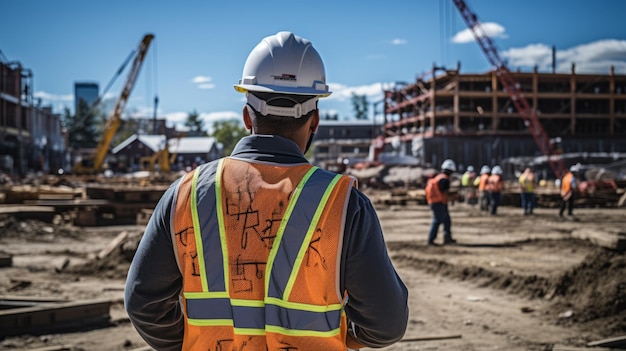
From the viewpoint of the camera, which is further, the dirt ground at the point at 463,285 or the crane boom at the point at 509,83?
the crane boom at the point at 509,83

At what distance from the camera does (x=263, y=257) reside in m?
2.00

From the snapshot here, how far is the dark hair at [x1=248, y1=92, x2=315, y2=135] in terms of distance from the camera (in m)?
2.20

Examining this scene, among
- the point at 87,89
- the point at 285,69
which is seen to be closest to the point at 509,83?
the point at 285,69

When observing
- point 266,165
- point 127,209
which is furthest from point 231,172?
point 127,209

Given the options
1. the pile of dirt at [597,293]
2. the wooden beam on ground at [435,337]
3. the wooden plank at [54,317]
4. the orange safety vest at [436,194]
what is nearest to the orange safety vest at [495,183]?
the orange safety vest at [436,194]

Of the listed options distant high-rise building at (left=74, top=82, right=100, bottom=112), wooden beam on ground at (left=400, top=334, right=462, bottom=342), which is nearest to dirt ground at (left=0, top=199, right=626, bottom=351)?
wooden beam on ground at (left=400, top=334, right=462, bottom=342)

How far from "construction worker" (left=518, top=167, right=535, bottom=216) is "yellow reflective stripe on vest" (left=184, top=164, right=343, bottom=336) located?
21604 mm

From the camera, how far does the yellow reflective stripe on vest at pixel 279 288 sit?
1953 millimetres

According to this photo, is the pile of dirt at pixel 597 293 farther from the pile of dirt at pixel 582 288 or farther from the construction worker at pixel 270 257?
the construction worker at pixel 270 257

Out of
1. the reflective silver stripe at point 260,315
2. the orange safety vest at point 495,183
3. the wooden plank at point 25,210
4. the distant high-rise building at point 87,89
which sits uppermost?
the distant high-rise building at point 87,89

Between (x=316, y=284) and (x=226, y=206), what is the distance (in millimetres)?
375

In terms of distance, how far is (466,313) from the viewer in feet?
27.2

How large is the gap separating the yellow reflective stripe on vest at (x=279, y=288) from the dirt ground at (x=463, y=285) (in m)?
4.79

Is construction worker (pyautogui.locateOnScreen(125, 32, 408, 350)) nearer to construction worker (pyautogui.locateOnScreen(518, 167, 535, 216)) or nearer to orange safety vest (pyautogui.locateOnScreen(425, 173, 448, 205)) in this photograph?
orange safety vest (pyautogui.locateOnScreen(425, 173, 448, 205))
